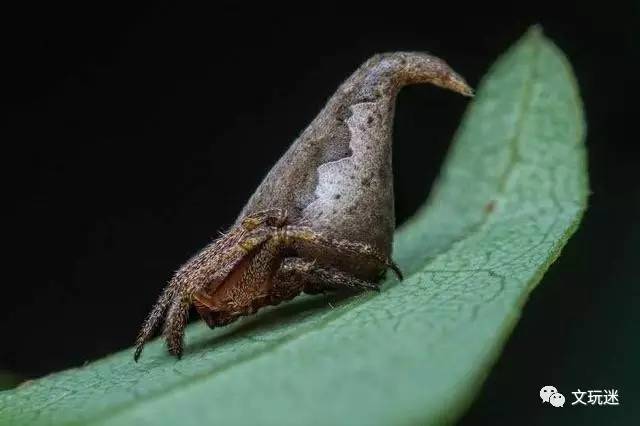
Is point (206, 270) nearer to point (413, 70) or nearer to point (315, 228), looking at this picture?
point (315, 228)

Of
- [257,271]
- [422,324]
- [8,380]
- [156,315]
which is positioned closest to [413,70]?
[257,271]

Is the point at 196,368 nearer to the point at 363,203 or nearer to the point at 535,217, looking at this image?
the point at 363,203

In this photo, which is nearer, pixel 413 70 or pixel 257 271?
pixel 257 271

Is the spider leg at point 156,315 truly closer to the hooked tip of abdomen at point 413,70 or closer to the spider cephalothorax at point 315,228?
the spider cephalothorax at point 315,228

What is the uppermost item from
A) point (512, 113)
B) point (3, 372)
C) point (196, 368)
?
point (512, 113)

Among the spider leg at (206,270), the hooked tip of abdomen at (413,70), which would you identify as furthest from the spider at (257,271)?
the hooked tip of abdomen at (413,70)

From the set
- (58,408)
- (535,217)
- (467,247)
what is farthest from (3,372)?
(535,217)
